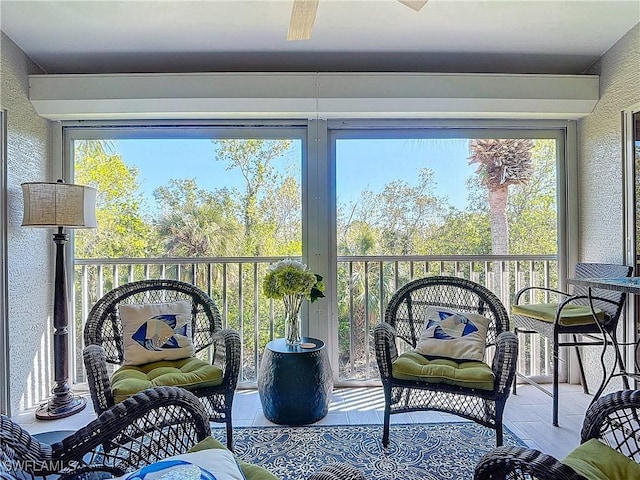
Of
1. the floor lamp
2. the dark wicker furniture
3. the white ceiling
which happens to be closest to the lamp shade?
the floor lamp

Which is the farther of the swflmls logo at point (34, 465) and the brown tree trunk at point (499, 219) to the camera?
the brown tree trunk at point (499, 219)

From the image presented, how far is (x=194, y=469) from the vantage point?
0.93 meters

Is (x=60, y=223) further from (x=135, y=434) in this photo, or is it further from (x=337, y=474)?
(x=337, y=474)

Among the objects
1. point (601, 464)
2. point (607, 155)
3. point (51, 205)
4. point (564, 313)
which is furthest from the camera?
point (607, 155)

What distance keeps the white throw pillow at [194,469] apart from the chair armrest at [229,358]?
3.46 feet

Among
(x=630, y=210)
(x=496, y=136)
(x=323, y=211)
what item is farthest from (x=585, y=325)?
(x=323, y=211)

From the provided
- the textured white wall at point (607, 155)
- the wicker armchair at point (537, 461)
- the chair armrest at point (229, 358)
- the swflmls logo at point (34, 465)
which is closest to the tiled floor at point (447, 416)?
the chair armrest at point (229, 358)

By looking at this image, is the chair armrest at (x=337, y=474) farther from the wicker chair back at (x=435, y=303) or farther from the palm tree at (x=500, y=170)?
the palm tree at (x=500, y=170)

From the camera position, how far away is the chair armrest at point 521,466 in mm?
1051

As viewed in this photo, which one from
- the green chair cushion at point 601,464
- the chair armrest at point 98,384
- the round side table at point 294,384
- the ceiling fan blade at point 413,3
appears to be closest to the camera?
the green chair cushion at point 601,464

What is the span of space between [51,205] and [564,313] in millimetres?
3409

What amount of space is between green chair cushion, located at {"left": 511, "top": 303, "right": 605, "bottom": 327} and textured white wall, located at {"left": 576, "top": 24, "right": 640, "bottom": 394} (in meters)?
0.39

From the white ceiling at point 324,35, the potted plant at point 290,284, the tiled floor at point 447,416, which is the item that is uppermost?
the white ceiling at point 324,35

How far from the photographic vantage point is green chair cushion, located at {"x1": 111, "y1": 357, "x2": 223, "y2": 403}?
6.42 ft
